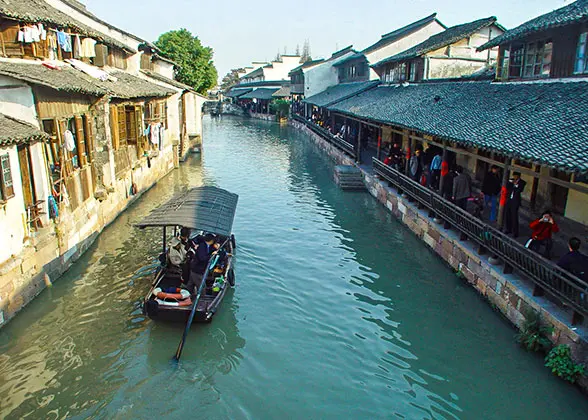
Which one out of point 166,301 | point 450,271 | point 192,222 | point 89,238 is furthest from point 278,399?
point 89,238

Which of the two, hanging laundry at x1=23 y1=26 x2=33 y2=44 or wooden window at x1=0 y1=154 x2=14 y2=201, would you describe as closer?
wooden window at x1=0 y1=154 x2=14 y2=201

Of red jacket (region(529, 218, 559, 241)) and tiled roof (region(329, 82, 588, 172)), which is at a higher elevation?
tiled roof (region(329, 82, 588, 172))

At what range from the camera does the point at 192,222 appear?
1100 cm

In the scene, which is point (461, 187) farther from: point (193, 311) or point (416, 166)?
point (193, 311)

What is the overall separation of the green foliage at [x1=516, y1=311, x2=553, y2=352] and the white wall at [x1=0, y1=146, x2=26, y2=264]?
36.6ft

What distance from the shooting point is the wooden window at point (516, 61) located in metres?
16.2

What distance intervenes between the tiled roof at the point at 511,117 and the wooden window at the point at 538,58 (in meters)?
0.53

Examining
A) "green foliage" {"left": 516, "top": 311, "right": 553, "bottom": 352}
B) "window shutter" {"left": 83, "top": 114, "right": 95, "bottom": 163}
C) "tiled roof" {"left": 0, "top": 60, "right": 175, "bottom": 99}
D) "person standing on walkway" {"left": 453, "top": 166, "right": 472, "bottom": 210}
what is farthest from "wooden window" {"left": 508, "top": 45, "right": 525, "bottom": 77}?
"window shutter" {"left": 83, "top": 114, "right": 95, "bottom": 163}

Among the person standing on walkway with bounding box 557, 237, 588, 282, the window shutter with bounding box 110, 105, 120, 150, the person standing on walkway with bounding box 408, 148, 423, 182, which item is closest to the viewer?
the person standing on walkway with bounding box 557, 237, 588, 282

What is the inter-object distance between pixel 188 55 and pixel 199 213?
43.9 metres

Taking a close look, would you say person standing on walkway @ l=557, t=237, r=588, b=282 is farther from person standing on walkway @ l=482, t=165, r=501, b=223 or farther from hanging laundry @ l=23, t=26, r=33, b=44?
hanging laundry @ l=23, t=26, r=33, b=44

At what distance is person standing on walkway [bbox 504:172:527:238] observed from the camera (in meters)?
11.8

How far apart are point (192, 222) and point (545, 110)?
993cm

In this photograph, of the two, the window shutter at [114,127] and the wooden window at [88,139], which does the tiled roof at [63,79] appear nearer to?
the window shutter at [114,127]
